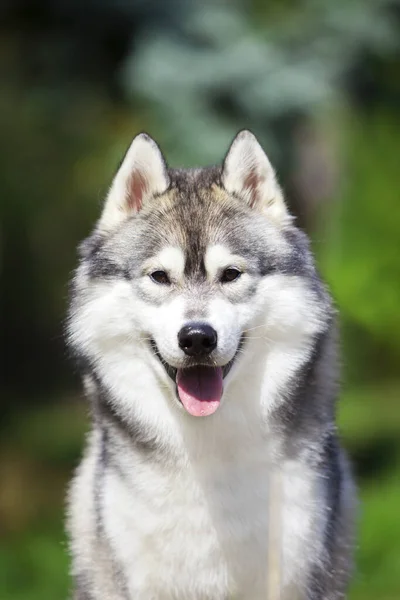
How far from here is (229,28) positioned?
9.49 m

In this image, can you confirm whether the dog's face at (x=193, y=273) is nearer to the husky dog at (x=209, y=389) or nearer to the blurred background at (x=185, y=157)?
the husky dog at (x=209, y=389)

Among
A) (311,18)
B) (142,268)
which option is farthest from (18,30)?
(142,268)

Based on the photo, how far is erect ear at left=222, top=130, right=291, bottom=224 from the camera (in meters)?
4.58

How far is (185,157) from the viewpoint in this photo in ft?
31.0

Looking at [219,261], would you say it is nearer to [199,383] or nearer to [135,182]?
[199,383]

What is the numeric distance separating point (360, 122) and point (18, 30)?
140 inches

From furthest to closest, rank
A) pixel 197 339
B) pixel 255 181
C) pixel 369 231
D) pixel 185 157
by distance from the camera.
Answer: pixel 369 231
pixel 185 157
pixel 255 181
pixel 197 339

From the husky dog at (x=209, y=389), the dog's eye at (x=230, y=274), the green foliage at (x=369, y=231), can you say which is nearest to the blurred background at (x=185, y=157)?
the green foliage at (x=369, y=231)

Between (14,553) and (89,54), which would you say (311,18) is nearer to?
(89,54)

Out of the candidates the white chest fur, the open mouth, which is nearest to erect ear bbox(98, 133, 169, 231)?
the open mouth

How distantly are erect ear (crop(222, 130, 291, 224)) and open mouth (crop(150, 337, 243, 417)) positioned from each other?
0.62 metres

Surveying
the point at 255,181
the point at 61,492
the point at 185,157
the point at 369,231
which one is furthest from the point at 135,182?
the point at 61,492

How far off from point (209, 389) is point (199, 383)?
0.04 m

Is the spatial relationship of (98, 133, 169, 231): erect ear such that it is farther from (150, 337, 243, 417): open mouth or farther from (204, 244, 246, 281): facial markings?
(150, 337, 243, 417): open mouth
